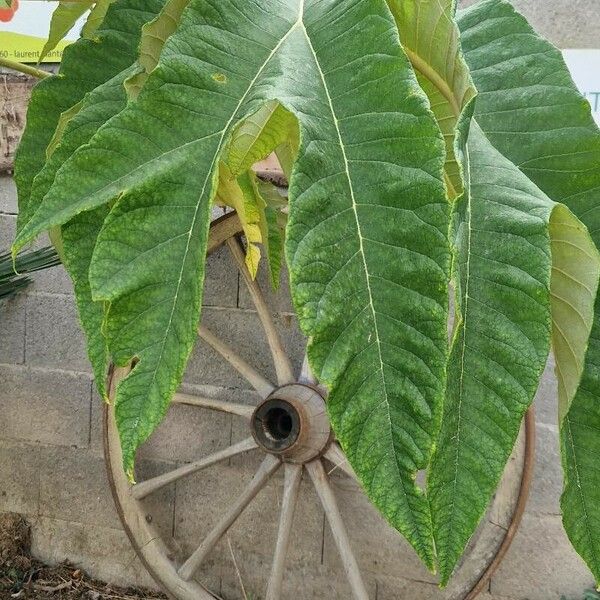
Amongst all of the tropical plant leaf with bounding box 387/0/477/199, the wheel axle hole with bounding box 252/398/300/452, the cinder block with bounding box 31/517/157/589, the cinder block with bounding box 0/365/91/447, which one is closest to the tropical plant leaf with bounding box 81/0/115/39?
the tropical plant leaf with bounding box 387/0/477/199

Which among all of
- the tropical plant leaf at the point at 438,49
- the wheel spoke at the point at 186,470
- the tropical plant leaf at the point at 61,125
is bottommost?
the wheel spoke at the point at 186,470

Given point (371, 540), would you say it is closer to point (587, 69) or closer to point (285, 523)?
point (285, 523)

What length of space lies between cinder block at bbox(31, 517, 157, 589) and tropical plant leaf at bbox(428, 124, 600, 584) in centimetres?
188

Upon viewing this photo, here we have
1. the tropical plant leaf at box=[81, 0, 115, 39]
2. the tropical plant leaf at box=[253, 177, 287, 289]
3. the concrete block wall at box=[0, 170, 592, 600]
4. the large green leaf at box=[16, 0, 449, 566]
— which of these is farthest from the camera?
the concrete block wall at box=[0, 170, 592, 600]

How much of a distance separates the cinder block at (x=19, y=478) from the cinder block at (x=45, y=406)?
0.12 feet

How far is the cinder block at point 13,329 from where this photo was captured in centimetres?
208

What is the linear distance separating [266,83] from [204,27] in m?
0.06

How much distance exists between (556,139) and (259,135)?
184 millimetres

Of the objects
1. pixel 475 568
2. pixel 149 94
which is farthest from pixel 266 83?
pixel 475 568

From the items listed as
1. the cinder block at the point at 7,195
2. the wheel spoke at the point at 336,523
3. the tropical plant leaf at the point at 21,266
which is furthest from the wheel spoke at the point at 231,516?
the cinder block at the point at 7,195

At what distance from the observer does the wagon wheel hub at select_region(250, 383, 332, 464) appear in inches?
62.5

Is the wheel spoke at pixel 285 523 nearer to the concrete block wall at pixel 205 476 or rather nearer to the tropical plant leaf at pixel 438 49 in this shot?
the concrete block wall at pixel 205 476

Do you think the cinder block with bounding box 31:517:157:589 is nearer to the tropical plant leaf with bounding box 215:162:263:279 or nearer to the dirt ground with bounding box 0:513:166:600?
the dirt ground with bounding box 0:513:166:600

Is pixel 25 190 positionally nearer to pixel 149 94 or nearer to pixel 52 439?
pixel 149 94
